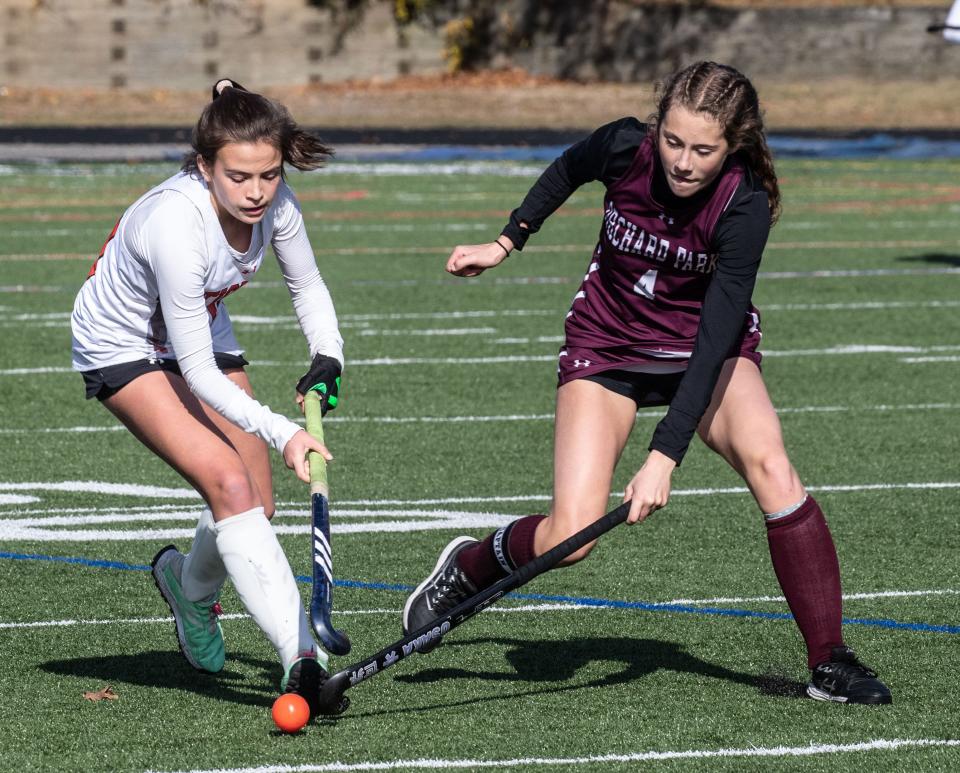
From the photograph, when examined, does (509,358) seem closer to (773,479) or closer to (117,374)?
(773,479)

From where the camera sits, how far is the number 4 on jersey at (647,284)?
5.39 meters

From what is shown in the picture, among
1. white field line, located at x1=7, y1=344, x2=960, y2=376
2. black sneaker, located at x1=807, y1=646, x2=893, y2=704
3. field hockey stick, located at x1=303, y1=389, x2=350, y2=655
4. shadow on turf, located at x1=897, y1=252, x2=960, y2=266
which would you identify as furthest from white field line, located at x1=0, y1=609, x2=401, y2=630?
shadow on turf, located at x1=897, y1=252, x2=960, y2=266

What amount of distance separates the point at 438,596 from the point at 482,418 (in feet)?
14.0

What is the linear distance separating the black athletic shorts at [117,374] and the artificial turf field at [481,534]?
87cm

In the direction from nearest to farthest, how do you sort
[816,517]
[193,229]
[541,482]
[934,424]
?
[193,229], [816,517], [541,482], [934,424]

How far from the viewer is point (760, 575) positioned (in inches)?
265

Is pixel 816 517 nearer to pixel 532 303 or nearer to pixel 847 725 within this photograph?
pixel 847 725

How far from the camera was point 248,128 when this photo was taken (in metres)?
4.78

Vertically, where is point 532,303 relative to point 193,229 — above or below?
below

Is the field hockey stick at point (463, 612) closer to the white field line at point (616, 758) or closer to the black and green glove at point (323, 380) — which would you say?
the white field line at point (616, 758)

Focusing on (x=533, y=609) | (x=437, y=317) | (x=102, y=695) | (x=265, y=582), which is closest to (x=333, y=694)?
(x=265, y=582)

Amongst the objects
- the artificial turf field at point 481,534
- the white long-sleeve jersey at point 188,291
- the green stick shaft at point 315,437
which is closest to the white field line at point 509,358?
the artificial turf field at point 481,534

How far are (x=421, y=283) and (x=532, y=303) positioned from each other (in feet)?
4.98

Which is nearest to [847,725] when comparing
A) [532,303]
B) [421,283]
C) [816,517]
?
[816,517]
